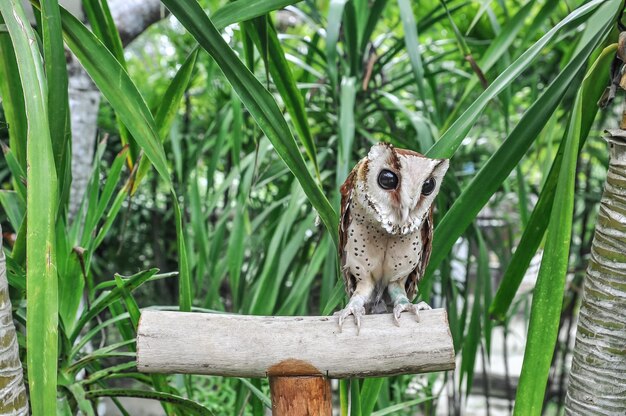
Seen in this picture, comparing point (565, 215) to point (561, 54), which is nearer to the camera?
point (565, 215)

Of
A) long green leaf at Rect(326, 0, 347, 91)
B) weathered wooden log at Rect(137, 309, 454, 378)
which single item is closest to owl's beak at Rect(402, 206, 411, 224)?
weathered wooden log at Rect(137, 309, 454, 378)

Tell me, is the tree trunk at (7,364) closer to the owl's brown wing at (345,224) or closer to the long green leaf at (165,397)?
the long green leaf at (165,397)

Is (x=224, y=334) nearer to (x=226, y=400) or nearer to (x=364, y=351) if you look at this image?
(x=364, y=351)

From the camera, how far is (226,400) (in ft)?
4.56

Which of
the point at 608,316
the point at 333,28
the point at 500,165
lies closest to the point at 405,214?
the point at 500,165

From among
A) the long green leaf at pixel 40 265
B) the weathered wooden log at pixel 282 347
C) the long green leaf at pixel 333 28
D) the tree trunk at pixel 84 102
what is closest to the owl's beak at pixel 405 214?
the weathered wooden log at pixel 282 347

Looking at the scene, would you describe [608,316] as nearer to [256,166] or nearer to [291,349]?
[291,349]

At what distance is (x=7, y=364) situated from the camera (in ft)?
1.85

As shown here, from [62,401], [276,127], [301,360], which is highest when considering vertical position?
[276,127]

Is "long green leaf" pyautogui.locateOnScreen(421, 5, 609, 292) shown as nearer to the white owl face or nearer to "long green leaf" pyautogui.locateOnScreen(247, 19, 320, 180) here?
the white owl face

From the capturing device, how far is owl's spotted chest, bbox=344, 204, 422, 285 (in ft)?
2.31

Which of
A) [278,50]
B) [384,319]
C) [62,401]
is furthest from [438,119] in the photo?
[62,401]

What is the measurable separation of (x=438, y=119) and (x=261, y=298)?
1.79ft

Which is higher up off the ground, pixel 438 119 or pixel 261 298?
pixel 438 119
